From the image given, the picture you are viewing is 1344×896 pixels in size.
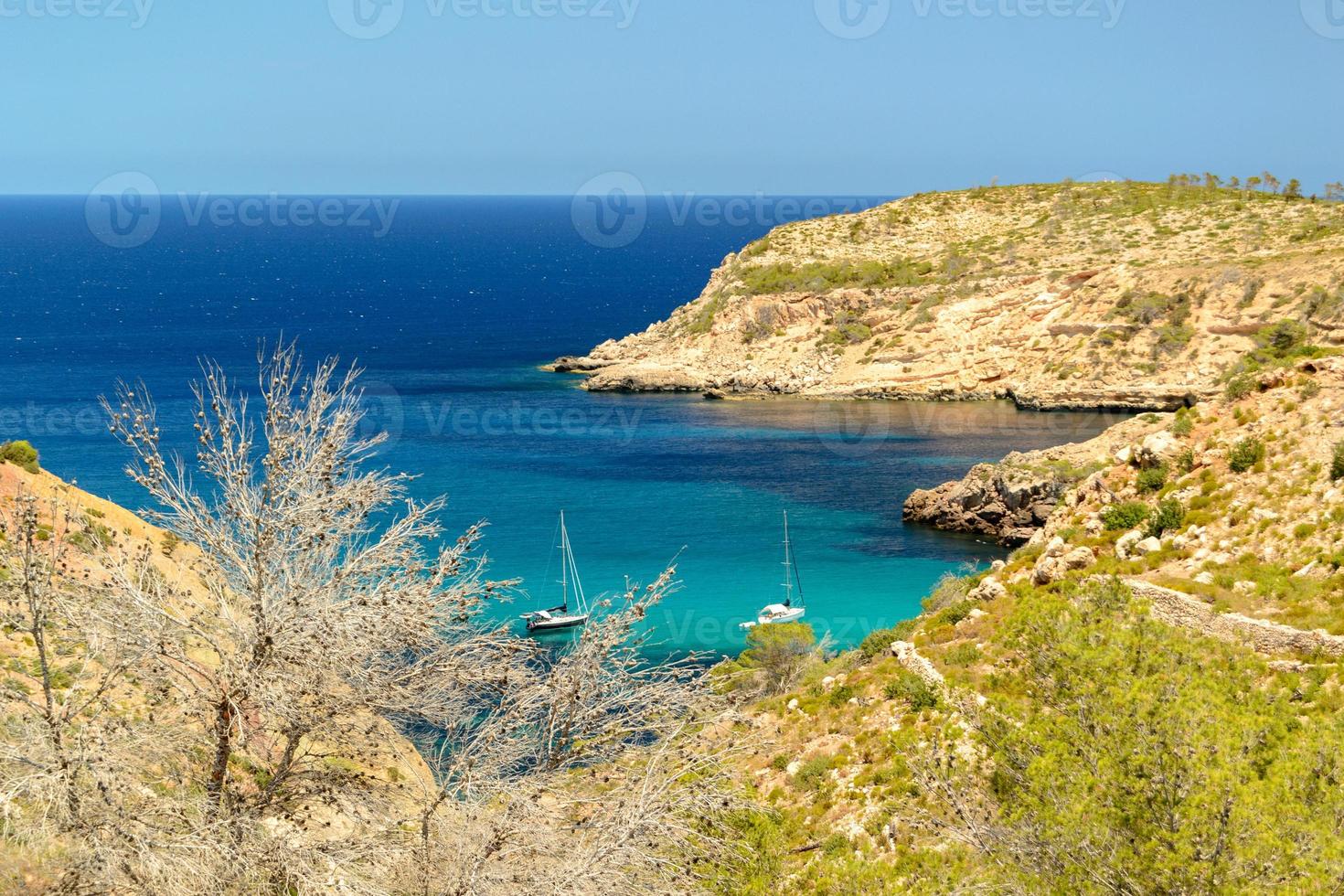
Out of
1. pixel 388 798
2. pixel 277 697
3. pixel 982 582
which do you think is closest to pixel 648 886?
pixel 388 798

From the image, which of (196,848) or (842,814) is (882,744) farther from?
(196,848)

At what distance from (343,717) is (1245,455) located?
13.8 metres

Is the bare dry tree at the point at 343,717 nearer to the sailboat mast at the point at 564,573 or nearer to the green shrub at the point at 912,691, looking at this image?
the green shrub at the point at 912,691

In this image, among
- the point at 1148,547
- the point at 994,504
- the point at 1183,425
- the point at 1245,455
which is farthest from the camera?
the point at 994,504

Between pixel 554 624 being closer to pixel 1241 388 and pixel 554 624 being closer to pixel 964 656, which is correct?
pixel 964 656

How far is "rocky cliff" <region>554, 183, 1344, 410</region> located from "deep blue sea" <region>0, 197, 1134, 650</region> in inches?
128

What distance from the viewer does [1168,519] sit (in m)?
17.9

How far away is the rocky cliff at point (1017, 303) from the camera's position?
6034 cm

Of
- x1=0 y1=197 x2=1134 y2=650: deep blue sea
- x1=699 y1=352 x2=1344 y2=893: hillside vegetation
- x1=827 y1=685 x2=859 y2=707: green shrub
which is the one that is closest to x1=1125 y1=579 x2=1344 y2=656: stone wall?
x1=699 y1=352 x2=1344 y2=893: hillside vegetation

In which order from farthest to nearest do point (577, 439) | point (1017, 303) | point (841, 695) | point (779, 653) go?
point (1017, 303), point (577, 439), point (779, 653), point (841, 695)

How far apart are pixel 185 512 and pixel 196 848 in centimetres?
280

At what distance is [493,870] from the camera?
10.1 meters

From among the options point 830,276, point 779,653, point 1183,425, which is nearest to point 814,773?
point 779,653

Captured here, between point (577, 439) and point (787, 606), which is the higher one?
point (577, 439)
